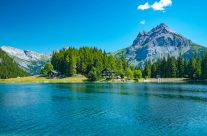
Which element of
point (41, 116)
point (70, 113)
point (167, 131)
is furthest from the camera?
point (70, 113)

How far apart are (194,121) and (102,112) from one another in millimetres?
18742

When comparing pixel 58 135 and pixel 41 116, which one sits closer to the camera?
pixel 58 135

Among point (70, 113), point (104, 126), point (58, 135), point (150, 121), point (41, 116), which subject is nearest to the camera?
point (58, 135)

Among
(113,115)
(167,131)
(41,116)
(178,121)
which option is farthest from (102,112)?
(167,131)

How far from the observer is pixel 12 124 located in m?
44.9

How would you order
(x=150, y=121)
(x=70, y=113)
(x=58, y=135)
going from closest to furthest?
(x=58, y=135) → (x=150, y=121) → (x=70, y=113)

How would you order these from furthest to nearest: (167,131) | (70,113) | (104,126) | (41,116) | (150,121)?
(70,113), (41,116), (150,121), (104,126), (167,131)

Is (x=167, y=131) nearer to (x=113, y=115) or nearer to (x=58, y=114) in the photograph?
(x=113, y=115)

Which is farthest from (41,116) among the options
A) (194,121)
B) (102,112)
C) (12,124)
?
(194,121)

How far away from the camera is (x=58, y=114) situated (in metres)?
55.5

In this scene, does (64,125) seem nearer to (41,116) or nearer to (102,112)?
(41,116)

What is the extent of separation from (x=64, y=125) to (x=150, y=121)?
14.5 m

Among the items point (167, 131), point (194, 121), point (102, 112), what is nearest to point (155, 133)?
point (167, 131)

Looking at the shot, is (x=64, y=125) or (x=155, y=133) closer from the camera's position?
(x=155, y=133)
